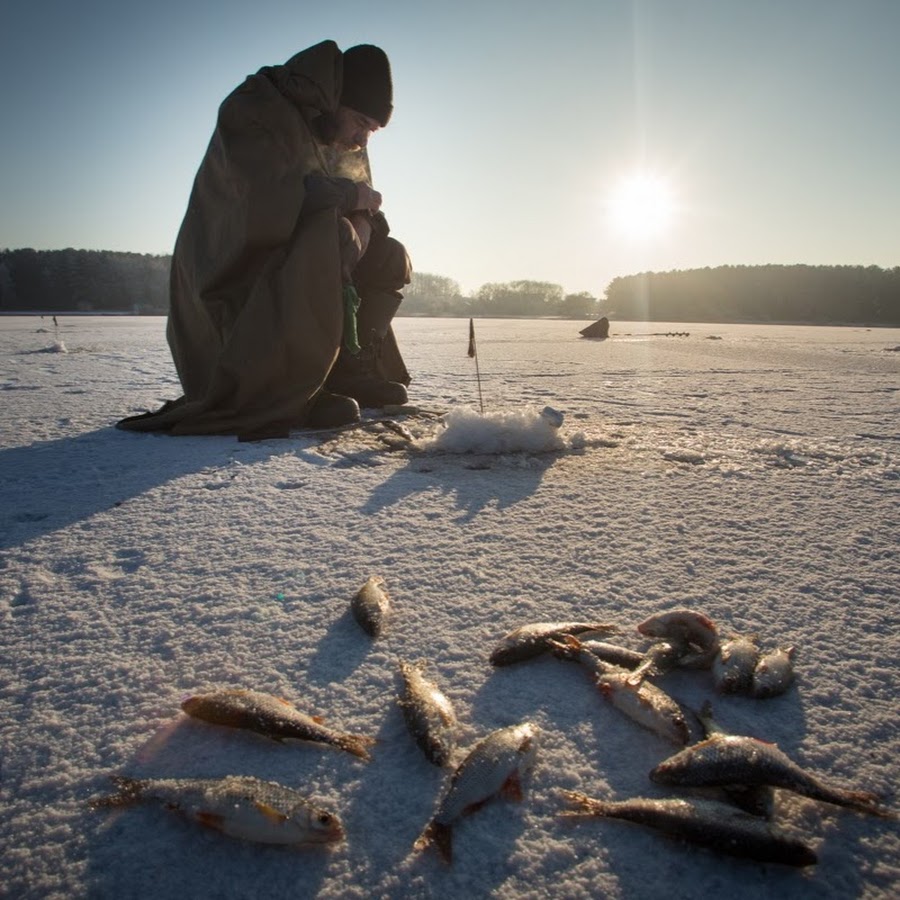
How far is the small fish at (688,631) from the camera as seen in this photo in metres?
1.26

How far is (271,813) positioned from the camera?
32.7 inches

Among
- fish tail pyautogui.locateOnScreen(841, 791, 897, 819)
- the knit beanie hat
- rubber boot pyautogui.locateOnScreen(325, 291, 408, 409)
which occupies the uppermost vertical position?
the knit beanie hat

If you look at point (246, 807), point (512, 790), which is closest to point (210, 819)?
point (246, 807)

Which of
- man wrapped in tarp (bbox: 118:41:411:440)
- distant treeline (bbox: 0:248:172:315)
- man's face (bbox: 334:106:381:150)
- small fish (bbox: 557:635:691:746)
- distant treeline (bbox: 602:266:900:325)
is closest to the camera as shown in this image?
small fish (bbox: 557:635:691:746)

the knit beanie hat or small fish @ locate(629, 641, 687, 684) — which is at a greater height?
the knit beanie hat

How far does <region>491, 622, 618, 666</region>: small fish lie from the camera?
125 centimetres

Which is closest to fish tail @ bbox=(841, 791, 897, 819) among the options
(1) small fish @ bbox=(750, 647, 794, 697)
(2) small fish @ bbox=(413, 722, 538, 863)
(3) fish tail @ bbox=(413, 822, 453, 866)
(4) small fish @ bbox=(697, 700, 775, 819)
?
(4) small fish @ bbox=(697, 700, 775, 819)

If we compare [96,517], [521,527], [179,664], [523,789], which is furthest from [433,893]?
[96,517]

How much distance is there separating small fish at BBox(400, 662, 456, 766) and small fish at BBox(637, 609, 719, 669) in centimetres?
53

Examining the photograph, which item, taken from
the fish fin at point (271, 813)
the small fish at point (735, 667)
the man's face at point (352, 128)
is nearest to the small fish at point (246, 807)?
the fish fin at point (271, 813)

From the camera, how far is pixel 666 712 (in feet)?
3.48

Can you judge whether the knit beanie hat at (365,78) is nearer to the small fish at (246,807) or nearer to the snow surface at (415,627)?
the snow surface at (415,627)

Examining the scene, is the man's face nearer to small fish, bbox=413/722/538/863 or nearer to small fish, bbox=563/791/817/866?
small fish, bbox=413/722/538/863

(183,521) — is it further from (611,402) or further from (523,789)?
(611,402)
